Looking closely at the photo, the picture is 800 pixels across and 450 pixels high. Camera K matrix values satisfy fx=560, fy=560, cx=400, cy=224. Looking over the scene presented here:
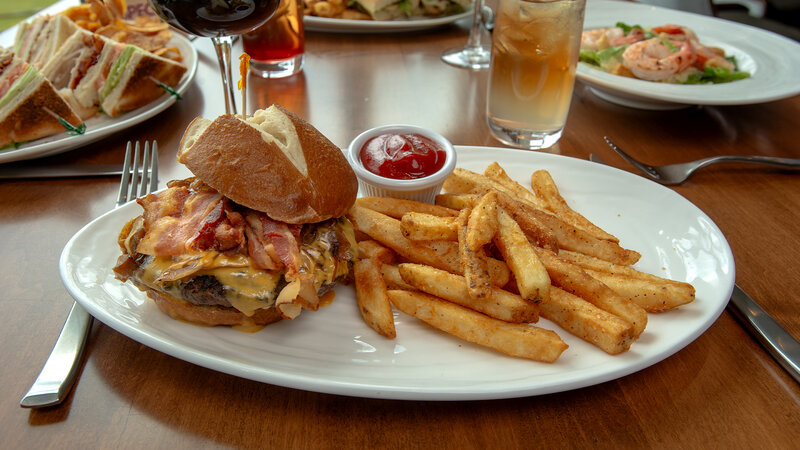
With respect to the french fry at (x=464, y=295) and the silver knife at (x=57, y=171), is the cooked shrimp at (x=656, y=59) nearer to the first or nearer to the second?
the french fry at (x=464, y=295)

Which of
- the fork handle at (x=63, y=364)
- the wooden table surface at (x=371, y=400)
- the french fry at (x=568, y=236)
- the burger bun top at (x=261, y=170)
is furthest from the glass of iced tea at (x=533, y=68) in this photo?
the fork handle at (x=63, y=364)

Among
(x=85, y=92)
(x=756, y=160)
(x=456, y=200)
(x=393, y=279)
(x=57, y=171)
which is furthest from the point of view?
(x=85, y=92)

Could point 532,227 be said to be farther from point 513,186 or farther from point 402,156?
point 402,156

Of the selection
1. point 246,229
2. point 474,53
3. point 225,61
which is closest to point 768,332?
point 246,229

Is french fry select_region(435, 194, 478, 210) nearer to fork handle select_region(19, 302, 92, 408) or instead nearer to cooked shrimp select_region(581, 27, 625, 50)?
fork handle select_region(19, 302, 92, 408)

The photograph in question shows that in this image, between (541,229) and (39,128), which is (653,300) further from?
(39,128)
